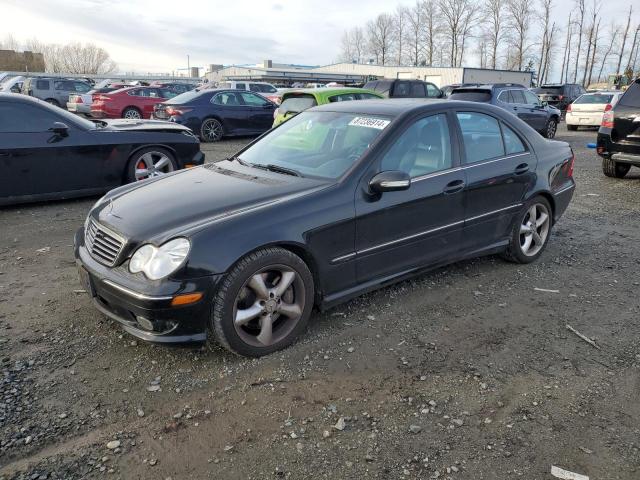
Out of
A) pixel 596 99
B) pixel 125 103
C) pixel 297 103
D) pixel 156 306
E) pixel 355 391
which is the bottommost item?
pixel 355 391

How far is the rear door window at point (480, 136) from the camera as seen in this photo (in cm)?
425

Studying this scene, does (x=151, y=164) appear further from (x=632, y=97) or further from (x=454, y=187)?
(x=632, y=97)

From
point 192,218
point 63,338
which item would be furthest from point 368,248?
point 63,338

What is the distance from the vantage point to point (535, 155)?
481cm

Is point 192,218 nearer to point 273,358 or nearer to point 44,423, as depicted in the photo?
point 273,358

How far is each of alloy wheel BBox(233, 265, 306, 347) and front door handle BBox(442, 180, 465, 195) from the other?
146 centimetres

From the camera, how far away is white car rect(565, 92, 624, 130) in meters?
18.0

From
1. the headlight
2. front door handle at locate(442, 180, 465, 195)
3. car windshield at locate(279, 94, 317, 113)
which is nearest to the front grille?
the headlight

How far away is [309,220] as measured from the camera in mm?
3287

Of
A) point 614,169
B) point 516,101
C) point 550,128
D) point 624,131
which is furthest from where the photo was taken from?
point 550,128

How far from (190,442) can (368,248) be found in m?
1.73

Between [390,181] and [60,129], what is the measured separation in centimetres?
494

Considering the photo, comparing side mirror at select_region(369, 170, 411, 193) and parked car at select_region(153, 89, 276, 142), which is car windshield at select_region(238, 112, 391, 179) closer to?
side mirror at select_region(369, 170, 411, 193)

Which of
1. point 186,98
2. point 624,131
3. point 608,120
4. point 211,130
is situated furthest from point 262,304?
point 186,98
